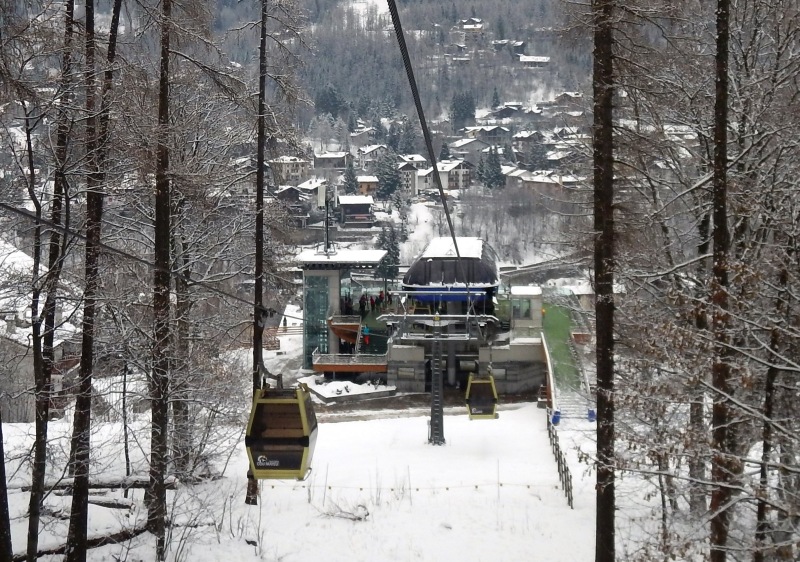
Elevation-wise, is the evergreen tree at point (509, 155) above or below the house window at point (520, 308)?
above

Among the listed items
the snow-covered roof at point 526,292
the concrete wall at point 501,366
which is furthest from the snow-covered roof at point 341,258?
the snow-covered roof at point 526,292

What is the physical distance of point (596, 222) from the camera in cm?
907

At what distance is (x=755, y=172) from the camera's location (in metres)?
9.87

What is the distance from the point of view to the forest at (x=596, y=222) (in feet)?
24.2

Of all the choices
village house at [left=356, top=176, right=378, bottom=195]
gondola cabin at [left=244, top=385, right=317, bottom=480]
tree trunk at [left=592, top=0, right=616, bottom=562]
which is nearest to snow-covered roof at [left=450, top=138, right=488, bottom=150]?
village house at [left=356, top=176, right=378, bottom=195]

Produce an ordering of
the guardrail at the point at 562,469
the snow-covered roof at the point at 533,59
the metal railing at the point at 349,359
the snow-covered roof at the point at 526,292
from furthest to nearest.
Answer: the snow-covered roof at the point at 533,59, the metal railing at the point at 349,359, the snow-covered roof at the point at 526,292, the guardrail at the point at 562,469

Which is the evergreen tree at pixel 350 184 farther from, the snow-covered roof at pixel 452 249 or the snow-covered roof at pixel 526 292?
the snow-covered roof at pixel 526 292

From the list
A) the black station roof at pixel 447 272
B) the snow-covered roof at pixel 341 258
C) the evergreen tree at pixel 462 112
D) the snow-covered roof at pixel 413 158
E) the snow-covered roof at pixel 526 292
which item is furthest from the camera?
the evergreen tree at pixel 462 112

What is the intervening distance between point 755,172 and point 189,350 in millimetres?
8736

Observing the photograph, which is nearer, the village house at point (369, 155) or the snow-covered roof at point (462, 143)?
the village house at point (369, 155)

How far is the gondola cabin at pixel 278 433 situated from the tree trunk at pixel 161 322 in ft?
6.23

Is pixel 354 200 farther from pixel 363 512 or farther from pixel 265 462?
pixel 265 462

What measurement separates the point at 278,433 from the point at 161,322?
8.79ft

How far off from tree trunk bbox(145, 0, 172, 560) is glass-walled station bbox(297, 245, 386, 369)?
2031cm
